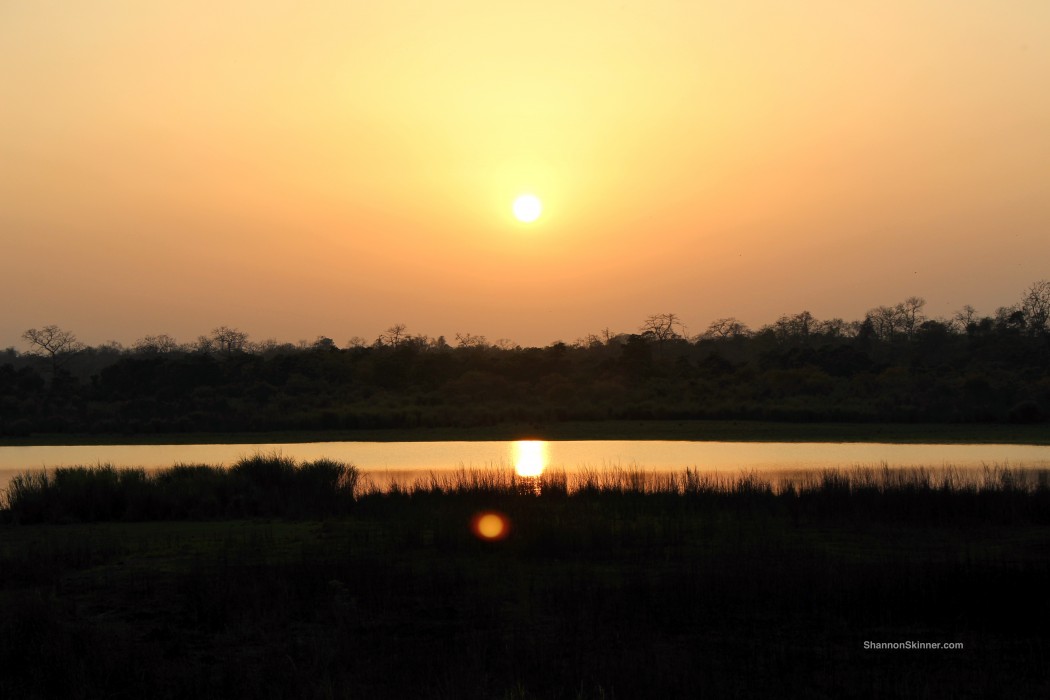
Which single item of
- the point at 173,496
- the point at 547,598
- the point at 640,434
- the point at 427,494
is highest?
the point at 173,496

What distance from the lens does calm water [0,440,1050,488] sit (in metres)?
30.8

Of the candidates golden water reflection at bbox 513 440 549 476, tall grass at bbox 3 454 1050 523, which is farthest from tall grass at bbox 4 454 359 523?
golden water reflection at bbox 513 440 549 476

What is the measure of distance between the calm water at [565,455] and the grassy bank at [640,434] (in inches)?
101

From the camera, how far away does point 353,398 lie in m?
69.8

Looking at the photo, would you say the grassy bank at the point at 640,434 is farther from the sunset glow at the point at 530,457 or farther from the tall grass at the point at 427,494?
the tall grass at the point at 427,494

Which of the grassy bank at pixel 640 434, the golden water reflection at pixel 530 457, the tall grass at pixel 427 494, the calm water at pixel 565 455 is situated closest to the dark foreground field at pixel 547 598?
the tall grass at pixel 427 494

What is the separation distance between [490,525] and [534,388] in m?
58.0

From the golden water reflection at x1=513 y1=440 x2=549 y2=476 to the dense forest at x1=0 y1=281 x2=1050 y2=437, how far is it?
1039 cm

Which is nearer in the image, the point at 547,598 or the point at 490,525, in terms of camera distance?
the point at 547,598

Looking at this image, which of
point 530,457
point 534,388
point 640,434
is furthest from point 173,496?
point 534,388

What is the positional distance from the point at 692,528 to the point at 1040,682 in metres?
8.46

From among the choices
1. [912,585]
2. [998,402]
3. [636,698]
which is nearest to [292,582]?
[636,698]

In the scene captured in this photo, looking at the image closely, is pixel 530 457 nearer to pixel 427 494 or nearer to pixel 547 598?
→ pixel 427 494

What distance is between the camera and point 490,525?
17.3 metres
